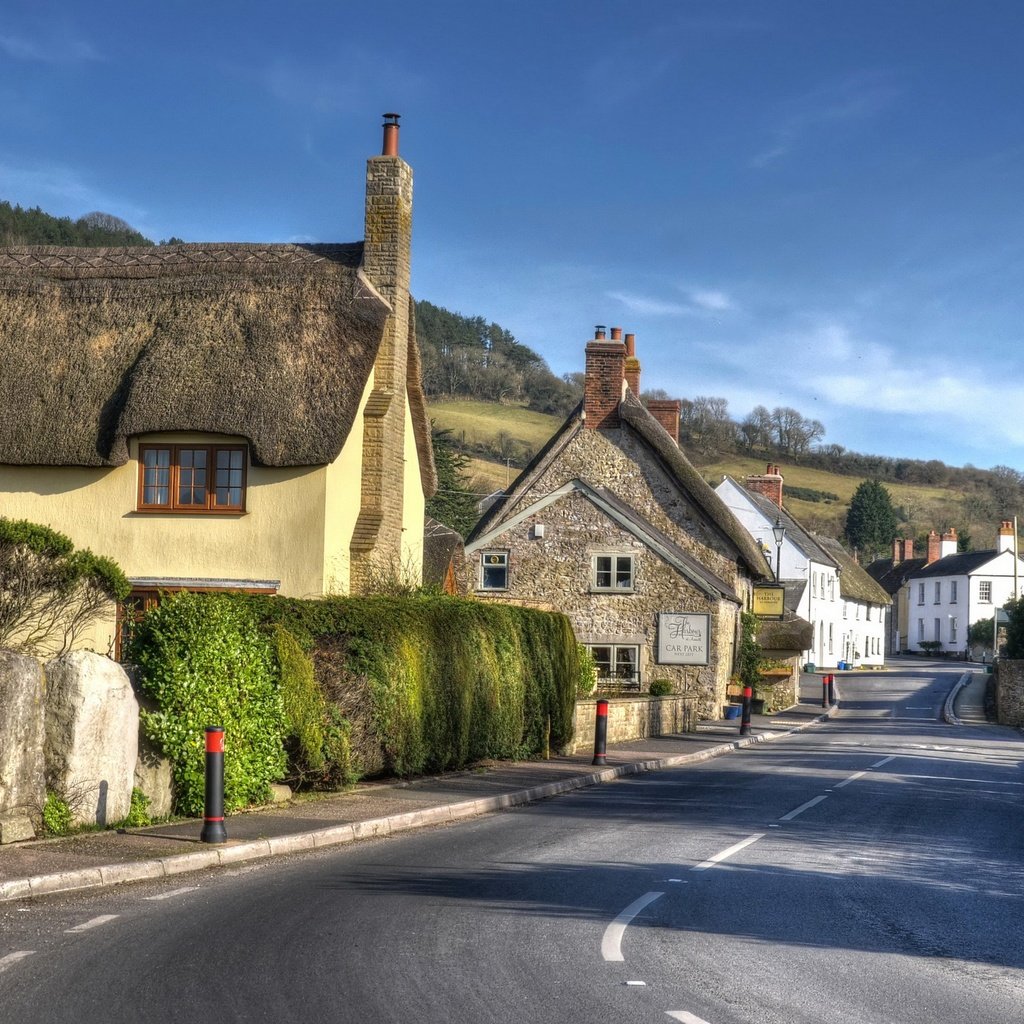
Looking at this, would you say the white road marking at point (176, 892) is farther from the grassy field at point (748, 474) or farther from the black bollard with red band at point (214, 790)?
the grassy field at point (748, 474)

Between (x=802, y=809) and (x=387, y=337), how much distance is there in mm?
12529

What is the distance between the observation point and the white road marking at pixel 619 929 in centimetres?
771

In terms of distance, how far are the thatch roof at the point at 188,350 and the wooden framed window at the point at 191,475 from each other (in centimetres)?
59

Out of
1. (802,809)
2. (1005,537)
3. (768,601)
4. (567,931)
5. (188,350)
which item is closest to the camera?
(567,931)

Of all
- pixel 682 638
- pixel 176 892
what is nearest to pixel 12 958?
pixel 176 892

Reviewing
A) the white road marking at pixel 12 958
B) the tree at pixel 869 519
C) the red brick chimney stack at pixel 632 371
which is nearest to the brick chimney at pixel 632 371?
the red brick chimney stack at pixel 632 371

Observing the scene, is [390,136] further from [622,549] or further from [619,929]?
[619,929]

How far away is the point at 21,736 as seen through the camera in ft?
36.0

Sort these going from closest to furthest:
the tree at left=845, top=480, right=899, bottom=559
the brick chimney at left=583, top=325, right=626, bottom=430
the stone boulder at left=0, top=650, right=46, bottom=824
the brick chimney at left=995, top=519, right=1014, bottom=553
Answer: the stone boulder at left=0, top=650, right=46, bottom=824 → the brick chimney at left=583, top=325, right=626, bottom=430 → the brick chimney at left=995, top=519, right=1014, bottom=553 → the tree at left=845, top=480, right=899, bottom=559

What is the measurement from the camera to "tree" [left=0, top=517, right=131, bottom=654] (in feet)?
53.9

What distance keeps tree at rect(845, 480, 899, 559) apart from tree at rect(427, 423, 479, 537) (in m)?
69.5

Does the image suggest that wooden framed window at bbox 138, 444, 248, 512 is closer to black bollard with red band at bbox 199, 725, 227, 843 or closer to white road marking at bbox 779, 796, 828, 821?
white road marking at bbox 779, 796, 828, 821

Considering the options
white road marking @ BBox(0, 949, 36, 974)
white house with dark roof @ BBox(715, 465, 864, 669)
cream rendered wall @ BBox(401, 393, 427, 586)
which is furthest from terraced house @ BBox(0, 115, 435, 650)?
white house with dark roof @ BBox(715, 465, 864, 669)

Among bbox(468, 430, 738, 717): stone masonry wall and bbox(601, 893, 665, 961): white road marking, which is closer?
bbox(601, 893, 665, 961): white road marking
